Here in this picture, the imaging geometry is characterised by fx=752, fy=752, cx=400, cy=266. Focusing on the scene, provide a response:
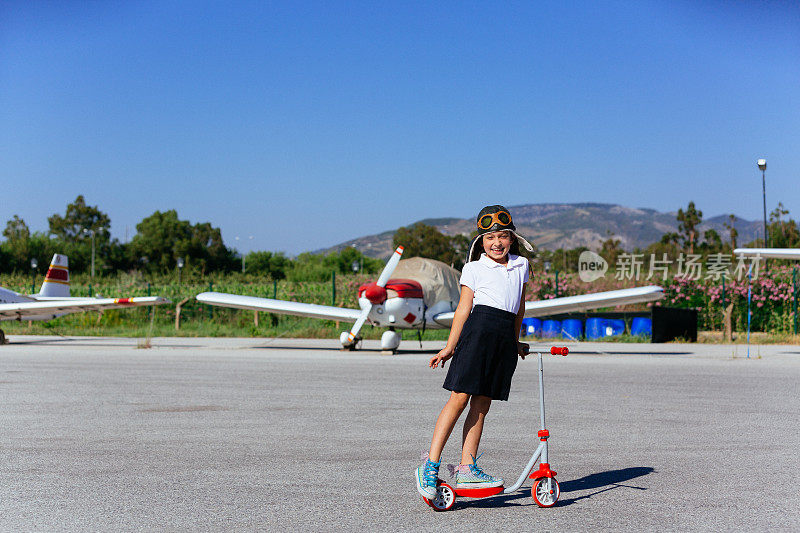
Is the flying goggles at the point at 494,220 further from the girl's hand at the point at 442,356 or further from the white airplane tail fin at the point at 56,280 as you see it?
the white airplane tail fin at the point at 56,280

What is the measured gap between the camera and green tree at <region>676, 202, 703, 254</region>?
3365 inches

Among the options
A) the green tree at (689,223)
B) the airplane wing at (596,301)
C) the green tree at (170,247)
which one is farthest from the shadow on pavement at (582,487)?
the green tree at (689,223)

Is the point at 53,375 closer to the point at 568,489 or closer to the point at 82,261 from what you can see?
the point at 568,489

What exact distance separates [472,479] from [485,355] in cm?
70

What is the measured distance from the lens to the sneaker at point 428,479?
4.00m

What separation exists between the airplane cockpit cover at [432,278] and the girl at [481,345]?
13387mm

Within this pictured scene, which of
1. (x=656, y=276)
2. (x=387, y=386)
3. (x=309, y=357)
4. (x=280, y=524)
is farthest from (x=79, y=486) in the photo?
(x=656, y=276)

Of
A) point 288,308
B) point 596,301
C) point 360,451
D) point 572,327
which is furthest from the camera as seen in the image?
point 572,327

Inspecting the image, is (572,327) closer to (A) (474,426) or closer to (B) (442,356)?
(A) (474,426)

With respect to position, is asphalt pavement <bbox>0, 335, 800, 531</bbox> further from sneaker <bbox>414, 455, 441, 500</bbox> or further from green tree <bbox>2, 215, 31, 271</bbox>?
green tree <bbox>2, 215, 31, 271</bbox>

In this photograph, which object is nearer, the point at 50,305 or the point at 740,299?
the point at 50,305

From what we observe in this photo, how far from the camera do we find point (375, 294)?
17.1 m

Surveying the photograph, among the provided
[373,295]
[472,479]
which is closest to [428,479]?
[472,479]

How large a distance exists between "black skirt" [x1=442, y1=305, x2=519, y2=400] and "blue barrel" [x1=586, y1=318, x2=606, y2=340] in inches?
765
